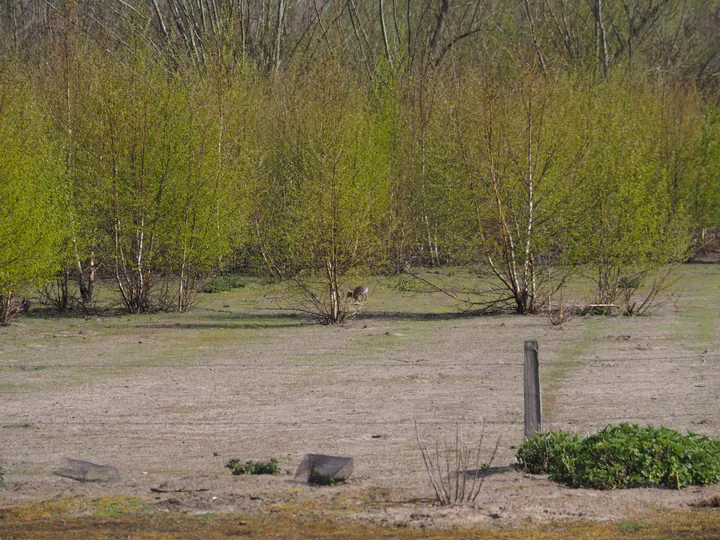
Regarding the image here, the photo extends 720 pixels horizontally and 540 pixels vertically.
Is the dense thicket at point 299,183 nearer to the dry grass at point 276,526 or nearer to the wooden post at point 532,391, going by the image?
the wooden post at point 532,391

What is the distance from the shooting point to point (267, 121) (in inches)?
1239

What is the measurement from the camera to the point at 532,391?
783 cm

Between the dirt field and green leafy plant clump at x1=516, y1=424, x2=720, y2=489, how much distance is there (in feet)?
0.44

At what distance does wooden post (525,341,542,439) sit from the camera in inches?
305

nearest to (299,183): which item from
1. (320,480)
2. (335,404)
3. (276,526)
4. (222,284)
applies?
(222,284)

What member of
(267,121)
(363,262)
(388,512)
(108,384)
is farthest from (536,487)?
(267,121)

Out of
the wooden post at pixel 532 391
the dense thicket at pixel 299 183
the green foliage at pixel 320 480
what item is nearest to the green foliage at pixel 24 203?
the dense thicket at pixel 299 183

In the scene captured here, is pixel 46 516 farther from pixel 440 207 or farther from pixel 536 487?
pixel 440 207

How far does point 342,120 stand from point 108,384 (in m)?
9.37

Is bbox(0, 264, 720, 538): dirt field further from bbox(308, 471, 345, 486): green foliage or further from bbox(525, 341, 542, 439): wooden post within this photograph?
bbox(525, 341, 542, 439): wooden post

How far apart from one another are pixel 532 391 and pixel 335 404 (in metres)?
3.54

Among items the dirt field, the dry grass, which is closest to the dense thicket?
the dirt field

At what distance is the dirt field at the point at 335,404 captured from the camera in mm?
6828

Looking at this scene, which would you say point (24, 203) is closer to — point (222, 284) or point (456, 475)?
point (222, 284)
